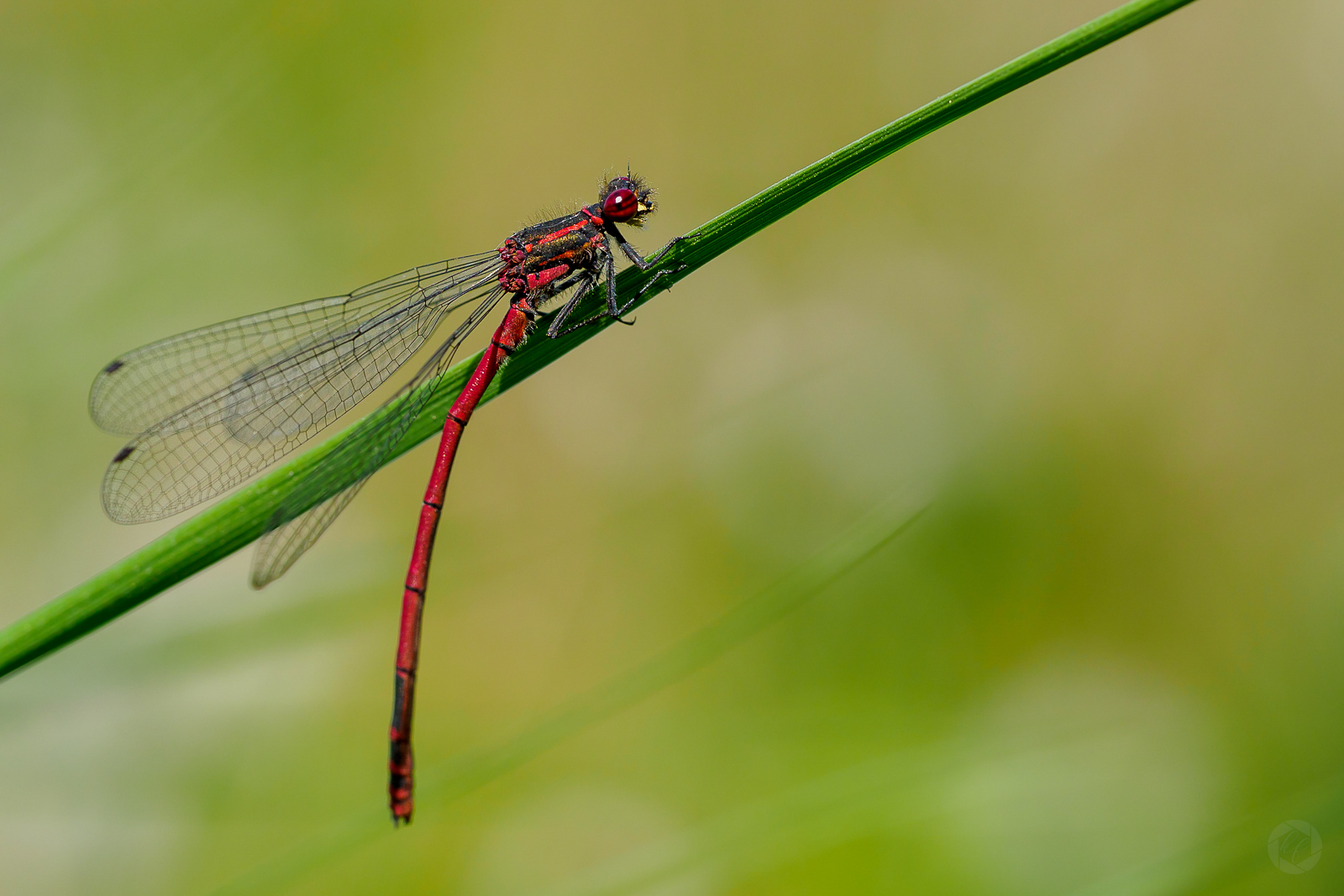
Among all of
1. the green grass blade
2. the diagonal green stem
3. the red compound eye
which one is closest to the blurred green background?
the green grass blade

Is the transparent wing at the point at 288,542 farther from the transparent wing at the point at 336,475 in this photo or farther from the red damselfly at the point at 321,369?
the red damselfly at the point at 321,369

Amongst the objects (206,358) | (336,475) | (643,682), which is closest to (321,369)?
(206,358)

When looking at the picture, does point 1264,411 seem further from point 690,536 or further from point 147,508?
point 147,508

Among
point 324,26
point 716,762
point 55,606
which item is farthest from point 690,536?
point 324,26

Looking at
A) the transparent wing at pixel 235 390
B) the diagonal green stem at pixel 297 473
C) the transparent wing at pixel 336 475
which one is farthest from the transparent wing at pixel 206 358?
the diagonal green stem at pixel 297 473

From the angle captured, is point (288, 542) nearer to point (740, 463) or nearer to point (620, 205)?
point (620, 205)

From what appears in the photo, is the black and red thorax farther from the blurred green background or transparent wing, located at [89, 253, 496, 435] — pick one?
the blurred green background
